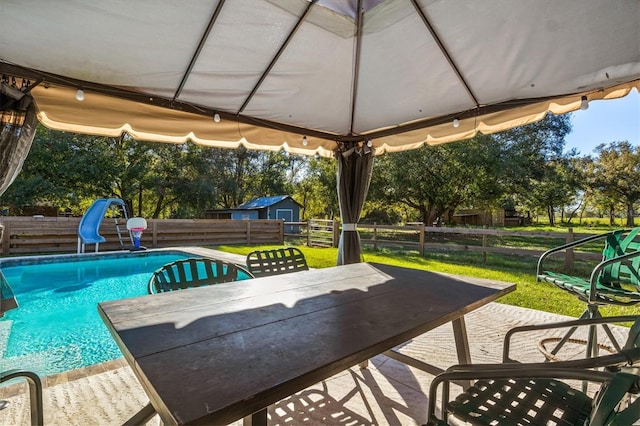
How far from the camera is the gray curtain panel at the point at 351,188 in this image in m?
4.18

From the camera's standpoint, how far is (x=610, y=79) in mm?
2346

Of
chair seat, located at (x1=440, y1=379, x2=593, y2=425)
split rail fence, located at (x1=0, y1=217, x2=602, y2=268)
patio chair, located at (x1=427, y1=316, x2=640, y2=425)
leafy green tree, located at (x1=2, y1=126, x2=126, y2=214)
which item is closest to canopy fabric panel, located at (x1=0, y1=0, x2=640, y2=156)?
patio chair, located at (x1=427, y1=316, x2=640, y2=425)

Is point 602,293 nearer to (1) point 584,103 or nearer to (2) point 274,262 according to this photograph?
(1) point 584,103

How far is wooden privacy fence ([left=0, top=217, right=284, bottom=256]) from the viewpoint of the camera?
848 cm

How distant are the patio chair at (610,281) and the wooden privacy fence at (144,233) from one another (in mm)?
9720

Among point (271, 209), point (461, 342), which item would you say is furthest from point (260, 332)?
point (271, 209)

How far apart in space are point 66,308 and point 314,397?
187 inches

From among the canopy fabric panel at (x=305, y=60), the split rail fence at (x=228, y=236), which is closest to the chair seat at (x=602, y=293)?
the canopy fabric panel at (x=305, y=60)

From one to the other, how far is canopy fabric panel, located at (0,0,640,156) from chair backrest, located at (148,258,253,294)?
1519mm

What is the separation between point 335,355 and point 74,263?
337 inches

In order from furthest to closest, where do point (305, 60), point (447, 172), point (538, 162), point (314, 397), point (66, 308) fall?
point (538, 162), point (447, 172), point (66, 308), point (305, 60), point (314, 397)

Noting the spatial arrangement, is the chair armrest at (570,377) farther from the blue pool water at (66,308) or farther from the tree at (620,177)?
the tree at (620,177)

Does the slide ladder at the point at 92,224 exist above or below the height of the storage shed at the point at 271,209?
below

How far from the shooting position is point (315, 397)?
194 centimetres
